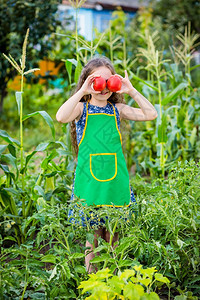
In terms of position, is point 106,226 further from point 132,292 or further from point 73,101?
point 73,101

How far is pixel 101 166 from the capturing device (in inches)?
88.0

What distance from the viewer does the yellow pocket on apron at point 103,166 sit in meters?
2.23

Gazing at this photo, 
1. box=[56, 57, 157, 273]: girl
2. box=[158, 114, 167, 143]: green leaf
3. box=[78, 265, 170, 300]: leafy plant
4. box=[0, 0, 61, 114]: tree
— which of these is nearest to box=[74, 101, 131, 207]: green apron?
box=[56, 57, 157, 273]: girl

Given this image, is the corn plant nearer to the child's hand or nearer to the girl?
the girl

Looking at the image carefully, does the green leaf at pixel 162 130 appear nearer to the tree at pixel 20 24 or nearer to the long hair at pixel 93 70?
the long hair at pixel 93 70

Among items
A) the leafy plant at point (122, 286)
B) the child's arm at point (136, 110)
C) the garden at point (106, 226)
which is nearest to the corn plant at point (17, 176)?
the garden at point (106, 226)

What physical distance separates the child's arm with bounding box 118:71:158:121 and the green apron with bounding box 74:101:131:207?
137 millimetres

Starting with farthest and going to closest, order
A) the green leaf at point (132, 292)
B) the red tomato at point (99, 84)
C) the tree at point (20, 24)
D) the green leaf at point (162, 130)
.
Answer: the tree at point (20, 24), the green leaf at point (162, 130), the red tomato at point (99, 84), the green leaf at point (132, 292)

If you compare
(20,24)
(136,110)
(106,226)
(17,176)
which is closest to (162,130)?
(136,110)

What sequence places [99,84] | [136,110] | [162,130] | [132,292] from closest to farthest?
[132,292]
[99,84]
[136,110]
[162,130]

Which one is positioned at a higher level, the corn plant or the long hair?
the long hair

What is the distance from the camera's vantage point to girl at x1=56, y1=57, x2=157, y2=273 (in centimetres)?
222

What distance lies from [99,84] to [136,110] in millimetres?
335

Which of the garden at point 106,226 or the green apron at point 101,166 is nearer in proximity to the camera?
the garden at point 106,226
